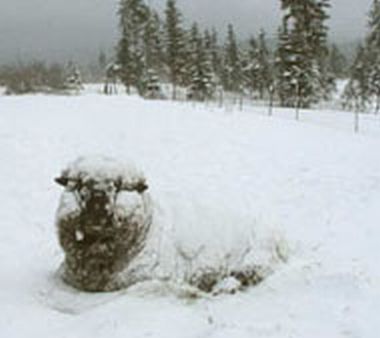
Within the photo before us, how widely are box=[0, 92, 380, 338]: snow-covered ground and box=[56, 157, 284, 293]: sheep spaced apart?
21cm

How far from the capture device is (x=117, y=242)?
19.0ft

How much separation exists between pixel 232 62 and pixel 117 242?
4897 centimetres

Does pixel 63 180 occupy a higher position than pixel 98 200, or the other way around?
pixel 63 180

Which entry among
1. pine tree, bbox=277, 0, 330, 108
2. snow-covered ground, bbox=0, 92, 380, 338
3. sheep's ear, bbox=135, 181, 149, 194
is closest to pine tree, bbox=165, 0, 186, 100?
pine tree, bbox=277, 0, 330, 108

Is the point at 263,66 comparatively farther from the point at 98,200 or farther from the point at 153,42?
the point at 98,200

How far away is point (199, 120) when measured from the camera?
1691 cm

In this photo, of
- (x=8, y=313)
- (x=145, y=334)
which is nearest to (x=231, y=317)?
(x=145, y=334)

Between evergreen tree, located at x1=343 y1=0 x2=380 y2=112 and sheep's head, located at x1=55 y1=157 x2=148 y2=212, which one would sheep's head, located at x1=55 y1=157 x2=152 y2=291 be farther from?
evergreen tree, located at x1=343 y1=0 x2=380 y2=112

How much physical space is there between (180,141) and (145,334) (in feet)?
32.7

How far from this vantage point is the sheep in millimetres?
5730

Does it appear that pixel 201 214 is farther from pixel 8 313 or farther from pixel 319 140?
pixel 319 140

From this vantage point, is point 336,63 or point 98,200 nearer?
point 98,200

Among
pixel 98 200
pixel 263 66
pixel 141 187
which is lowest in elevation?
pixel 98 200

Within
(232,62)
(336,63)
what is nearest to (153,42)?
(232,62)
